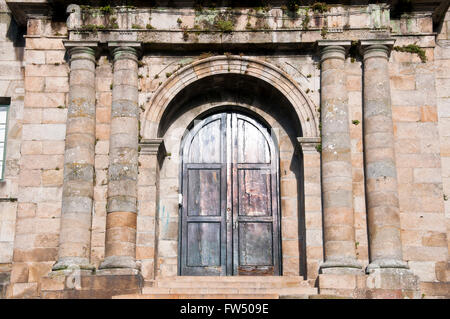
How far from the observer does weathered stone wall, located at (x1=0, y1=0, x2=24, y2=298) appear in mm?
13409

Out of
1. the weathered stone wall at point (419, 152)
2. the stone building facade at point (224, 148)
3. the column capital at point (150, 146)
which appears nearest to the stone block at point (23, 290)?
the stone building facade at point (224, 148)

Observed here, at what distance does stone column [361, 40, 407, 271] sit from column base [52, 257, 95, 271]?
4.85 metres

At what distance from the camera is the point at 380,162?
12.7m

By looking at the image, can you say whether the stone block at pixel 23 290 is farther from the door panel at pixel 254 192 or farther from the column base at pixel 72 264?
the door panel at pixel 254 192

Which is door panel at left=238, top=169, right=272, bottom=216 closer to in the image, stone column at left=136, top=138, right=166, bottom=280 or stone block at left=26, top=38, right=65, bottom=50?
Result: stone column at left=136, top=138, right=166, bottom=280

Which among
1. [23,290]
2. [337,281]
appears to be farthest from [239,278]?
[23,290]

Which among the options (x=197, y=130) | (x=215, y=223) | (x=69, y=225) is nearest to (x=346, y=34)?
(x=197, y=130)

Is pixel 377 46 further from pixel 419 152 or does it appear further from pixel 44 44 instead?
pixel 44 44

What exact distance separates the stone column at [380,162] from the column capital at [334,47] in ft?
1.14

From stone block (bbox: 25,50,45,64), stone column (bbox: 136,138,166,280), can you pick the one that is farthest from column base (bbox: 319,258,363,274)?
stone block (bbox: 25,50,45,64)

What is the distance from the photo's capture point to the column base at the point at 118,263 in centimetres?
1231

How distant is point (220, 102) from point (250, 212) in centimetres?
229

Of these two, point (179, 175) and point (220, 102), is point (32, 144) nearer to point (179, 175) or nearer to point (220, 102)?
point (179, 175)
